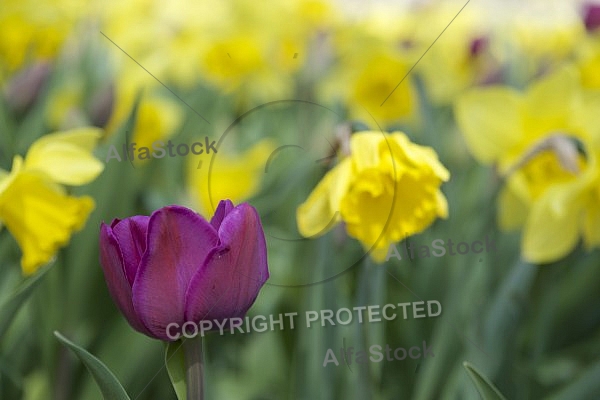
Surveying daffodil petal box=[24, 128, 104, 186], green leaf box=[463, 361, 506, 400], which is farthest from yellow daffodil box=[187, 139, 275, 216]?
green leaf box=[463, 361, 506, 400]

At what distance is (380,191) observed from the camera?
0.64m

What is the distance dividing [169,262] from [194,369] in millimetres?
75

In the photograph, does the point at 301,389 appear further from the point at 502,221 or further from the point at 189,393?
the point at 502,221

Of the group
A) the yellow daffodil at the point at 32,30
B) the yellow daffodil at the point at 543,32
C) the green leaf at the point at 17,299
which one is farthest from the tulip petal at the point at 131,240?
the yellow daffodil at the point at 543,32

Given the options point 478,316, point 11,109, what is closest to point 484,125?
point 478,316

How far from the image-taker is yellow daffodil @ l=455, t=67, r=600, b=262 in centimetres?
81

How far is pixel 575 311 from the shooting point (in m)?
1.02

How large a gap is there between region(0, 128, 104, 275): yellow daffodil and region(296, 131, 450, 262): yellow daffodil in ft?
0.66

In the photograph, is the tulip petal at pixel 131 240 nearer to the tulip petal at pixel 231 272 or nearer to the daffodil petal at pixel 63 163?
the tulip petal at pixel 231 272

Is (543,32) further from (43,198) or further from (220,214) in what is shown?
(220,214)

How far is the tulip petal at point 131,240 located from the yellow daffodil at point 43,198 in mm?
227

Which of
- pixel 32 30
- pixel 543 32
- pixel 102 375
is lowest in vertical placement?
pixel 102 375

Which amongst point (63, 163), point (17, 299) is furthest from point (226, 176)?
point (17, 299)

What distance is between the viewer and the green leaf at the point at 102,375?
0.47 m
